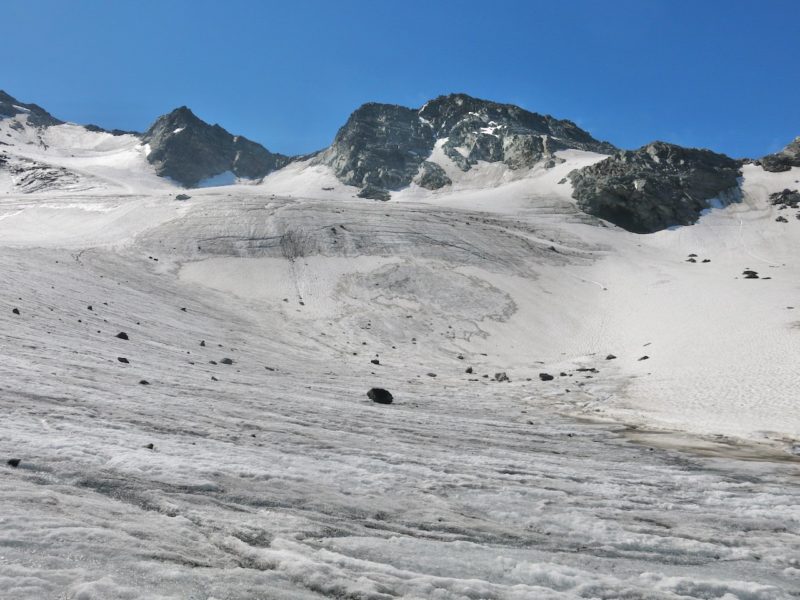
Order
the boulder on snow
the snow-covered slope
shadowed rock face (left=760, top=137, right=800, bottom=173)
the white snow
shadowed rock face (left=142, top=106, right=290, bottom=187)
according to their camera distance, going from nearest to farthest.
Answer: the boulder on snow → the snow-covered slope → shadowed rock face (left=760, top=137, right=800, bottom=173) → shadowed rock face (left=142, top=106, right=290, bottom=187) → the white snow

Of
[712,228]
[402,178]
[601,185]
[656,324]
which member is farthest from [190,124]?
[656,324]

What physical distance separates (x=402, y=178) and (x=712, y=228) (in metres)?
52.7

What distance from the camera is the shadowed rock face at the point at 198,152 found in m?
129

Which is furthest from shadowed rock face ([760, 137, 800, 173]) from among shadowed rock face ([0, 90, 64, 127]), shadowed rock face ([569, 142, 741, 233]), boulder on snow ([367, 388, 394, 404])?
shadowed rock face ([0, 90, 64, 127])

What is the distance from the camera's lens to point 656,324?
3844 centimetres

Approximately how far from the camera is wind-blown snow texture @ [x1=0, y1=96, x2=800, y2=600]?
6602 mm

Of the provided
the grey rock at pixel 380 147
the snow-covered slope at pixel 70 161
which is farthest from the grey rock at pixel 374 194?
the snow-covered slope at pixel 70 161

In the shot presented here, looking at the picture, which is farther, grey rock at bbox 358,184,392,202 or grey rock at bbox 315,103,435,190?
grey rock at bbox 315,103,435,190

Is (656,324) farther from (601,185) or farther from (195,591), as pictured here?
(601,185)

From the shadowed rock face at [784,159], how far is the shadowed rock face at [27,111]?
17719 centimetres

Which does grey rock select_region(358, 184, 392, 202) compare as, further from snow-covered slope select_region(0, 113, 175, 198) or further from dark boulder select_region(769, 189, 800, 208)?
dark boulder select_region(769, 189, 800, 208)

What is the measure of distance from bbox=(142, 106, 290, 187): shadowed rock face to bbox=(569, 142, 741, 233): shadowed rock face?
85.5 metres

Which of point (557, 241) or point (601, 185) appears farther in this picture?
point (601, 185)

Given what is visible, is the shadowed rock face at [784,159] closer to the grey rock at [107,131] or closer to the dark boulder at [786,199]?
the dark boulder at [786,199]
